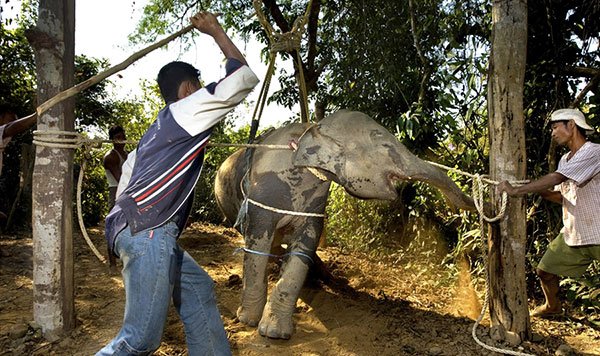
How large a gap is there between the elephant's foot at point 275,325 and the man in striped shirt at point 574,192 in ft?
6.26

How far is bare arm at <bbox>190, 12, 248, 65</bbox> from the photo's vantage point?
2.33 metres

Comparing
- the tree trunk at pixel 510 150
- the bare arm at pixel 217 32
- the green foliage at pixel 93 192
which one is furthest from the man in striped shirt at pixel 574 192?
the green foliage at pixel 93 192

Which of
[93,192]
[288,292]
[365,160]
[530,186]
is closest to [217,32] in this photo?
[365,160]

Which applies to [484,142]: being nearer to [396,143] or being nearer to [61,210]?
[396,143]

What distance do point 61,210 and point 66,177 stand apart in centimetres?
25

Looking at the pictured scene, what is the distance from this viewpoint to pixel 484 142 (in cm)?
523

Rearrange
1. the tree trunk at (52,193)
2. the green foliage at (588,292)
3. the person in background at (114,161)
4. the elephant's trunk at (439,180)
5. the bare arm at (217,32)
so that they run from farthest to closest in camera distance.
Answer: the person in background at (114,161)
the green foliage at (588,292)
the tree trunk at (52,193)
the elephant's trunk at (439,180)
the bare arm at (217,32)

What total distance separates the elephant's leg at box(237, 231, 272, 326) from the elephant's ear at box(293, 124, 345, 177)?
101 cm

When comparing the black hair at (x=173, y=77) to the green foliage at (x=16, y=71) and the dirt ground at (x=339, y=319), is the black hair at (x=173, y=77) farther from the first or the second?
the green foliage at (x=16, y=71)

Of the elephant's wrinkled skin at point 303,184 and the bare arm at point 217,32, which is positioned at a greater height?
the bare arm at point 217,32

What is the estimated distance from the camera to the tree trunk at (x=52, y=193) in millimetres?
3398

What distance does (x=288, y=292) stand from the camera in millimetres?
3811

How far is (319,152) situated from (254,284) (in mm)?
1388

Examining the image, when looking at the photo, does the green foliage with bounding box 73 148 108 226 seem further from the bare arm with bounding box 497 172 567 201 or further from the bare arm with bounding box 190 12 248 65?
the bare arm with bounding box 497 172 567 201
